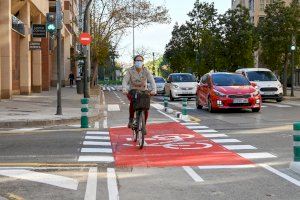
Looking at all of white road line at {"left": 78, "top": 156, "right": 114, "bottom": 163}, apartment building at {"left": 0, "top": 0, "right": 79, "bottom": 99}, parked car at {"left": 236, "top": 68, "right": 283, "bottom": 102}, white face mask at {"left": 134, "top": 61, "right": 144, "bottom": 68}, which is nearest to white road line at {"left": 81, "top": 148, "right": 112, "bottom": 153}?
white road line at {"left": 78, "top": 156, "right": 114, "bottom": 163}

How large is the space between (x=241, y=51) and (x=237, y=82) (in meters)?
22.5

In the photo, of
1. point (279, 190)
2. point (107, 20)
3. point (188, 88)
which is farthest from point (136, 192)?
point (107, 20)

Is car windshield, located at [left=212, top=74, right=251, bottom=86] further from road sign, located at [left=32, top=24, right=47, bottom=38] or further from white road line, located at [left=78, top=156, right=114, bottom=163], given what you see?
white road line, located at [left=78, top=156, right=114, bottom=163]

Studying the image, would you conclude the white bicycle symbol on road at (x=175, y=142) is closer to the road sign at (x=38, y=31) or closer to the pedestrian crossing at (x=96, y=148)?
the pedestrian crossing at (x=96, y=148)

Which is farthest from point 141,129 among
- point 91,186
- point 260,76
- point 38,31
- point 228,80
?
point 260,76

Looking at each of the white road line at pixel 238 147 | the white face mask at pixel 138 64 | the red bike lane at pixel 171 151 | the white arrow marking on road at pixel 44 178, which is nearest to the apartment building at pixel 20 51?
the red bike lane at pixel 171 151

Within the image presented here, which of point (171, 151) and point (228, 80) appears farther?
point (228, 80)

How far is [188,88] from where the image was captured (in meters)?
33.7

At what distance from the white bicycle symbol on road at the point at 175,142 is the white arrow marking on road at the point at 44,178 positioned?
3.77 m

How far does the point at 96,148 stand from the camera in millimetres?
11625

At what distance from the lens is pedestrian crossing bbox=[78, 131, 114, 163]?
1008 centimetres

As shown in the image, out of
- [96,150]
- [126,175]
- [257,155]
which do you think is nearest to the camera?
[126,175]

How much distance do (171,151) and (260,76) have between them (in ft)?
69.3

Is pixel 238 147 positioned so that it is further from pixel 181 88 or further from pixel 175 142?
pixel 181 88
